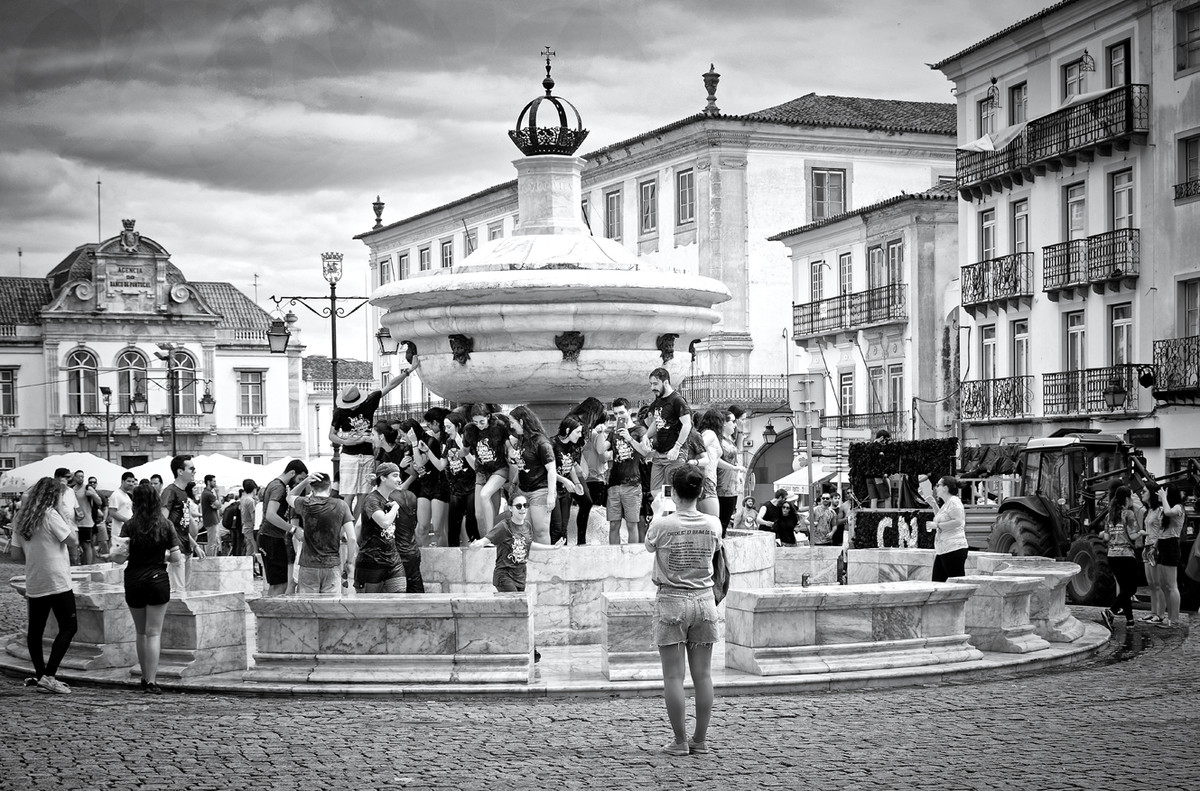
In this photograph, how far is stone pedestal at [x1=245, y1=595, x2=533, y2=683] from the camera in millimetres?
11125

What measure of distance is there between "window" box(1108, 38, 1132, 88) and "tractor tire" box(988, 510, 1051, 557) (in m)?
15.2

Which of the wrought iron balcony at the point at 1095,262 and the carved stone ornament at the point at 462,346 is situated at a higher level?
the wrought iron balcony at the point at 1095,262

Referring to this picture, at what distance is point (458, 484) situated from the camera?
14422 mm

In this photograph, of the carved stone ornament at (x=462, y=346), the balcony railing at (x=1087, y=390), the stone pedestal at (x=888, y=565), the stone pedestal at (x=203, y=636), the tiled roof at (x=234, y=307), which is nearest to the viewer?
the stone pedestal at (x=203, y=636)

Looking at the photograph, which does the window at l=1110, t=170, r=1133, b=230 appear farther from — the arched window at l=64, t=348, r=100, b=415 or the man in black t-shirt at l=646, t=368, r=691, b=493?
the arched window at l=64, t=348, r=100, b=415

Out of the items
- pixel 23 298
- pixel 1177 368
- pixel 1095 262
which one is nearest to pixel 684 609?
pixel 1177 368

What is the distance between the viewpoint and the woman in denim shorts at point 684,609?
887cm

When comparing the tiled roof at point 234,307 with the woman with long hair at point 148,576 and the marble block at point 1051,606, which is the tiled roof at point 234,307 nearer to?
the marble block at point 1051,606

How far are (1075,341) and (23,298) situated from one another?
50.0 meters

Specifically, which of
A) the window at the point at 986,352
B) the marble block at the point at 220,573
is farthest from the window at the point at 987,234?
the marble block at the point at 220,573

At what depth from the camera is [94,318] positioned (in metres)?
71.5

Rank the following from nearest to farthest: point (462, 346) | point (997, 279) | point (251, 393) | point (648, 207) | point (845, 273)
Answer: point (462, 346) < point (997, 279) < point (845, 273) < point (648, 207) < point (251, 393)

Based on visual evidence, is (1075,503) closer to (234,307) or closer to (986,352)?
(986,352)

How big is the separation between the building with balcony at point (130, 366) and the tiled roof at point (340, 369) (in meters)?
12.8
